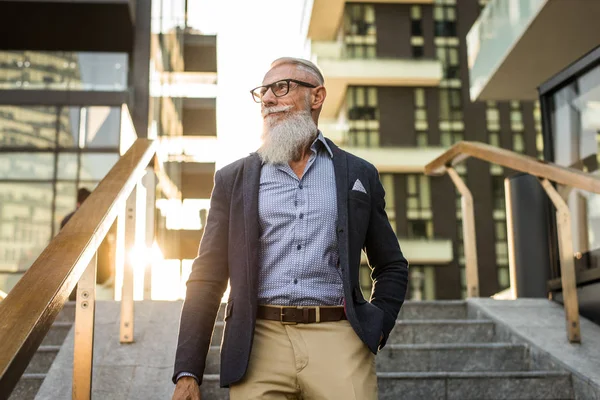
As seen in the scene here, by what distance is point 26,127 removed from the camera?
14.0 m

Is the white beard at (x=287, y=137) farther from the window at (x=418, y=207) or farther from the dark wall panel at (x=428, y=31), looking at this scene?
the dark wall panel at (x=428, y=31)

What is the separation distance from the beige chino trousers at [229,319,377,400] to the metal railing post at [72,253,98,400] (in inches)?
39.3

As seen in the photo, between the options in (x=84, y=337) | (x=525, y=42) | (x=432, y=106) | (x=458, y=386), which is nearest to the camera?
(x=84, y=337)

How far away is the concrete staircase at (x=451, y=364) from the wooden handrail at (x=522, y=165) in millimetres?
1088

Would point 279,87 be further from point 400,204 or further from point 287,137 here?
point 400,204

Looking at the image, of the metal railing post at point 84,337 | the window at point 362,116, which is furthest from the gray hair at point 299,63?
the window at point 362,116

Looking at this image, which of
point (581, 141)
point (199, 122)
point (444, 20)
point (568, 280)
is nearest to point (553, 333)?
point (568, 280)

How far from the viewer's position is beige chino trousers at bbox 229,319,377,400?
2.41m

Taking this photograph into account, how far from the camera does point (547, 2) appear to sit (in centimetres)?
929

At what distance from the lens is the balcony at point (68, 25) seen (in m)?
14.7

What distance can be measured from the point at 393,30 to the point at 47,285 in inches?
1363

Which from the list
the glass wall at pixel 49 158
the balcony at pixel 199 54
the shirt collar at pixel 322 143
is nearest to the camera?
the shirt collar at pixel 322 143

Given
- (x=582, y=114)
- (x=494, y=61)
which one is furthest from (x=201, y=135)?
(x=582, y=114)

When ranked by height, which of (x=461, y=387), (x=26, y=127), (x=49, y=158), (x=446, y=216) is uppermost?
(x=26, y=127)
